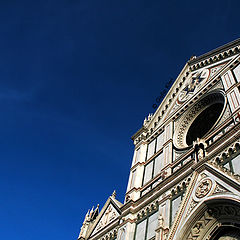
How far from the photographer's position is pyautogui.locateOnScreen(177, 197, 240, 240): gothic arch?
9.62 m

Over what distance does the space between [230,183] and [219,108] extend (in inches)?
241

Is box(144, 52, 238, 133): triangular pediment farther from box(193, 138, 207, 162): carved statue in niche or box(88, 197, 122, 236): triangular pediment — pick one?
box(88, 197, 122, 236): triangular pediment

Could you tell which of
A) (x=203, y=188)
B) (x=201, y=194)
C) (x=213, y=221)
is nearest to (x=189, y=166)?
(x=203, y=188)

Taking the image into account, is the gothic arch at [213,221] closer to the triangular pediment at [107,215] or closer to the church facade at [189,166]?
the church facade at [189,166]

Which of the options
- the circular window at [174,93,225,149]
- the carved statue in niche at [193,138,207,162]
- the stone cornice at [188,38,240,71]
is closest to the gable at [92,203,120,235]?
the circular window at [174,93,225,149]

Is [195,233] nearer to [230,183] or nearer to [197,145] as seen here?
[230,183]

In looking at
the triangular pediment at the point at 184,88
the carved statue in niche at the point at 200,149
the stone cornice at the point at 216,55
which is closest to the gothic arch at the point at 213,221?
the carved statue in niche at the point at 200,149

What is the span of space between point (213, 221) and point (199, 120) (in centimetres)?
664

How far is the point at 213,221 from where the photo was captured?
33.5 feet

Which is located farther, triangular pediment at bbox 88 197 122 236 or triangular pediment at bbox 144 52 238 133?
triangular pediment at bbox 144 52 238 133

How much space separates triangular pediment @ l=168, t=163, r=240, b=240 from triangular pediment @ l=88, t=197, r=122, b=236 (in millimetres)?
5643

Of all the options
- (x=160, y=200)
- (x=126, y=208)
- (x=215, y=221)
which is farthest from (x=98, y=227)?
(x=215, y=221)

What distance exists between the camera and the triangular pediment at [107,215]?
630 inches

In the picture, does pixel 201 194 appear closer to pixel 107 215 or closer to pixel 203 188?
pixel 203 188
